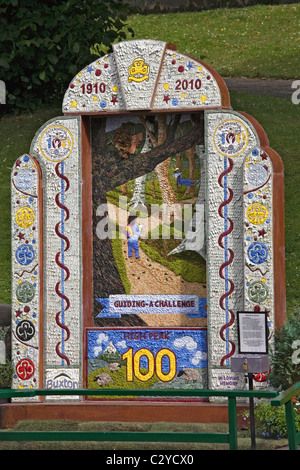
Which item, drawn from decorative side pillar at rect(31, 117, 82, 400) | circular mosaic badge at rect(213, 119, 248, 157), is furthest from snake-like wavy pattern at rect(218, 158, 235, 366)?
decorative side pillar at rect(31, 117, 82, 400)

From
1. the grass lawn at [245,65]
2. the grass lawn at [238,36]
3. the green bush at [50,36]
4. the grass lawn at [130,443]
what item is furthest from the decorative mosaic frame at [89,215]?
the grass lawn at [238,36]

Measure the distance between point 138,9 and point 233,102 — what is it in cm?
972

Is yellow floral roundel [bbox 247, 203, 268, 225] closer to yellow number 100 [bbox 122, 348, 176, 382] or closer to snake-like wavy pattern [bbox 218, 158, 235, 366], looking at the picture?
snake-like wavy pattern [bbox 218, 158, 235, 366]

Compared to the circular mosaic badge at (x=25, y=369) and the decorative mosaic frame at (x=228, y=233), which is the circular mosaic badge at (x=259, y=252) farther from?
the circular mosaic badge at (x=25, y=369)

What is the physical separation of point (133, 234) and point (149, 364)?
1.43 meters

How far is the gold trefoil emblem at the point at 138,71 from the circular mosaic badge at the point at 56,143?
91cm

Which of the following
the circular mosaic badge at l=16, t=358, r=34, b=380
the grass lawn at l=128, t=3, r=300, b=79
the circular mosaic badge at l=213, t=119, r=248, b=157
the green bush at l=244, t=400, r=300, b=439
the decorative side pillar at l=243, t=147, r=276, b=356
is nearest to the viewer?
the green bush at l=244, t=400, r=300, b=439

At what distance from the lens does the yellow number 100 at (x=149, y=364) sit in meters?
9.80

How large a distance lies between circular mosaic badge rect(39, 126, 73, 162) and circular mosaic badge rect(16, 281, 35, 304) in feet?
4.48

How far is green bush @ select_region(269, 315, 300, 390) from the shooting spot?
911 cm

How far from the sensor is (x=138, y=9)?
84.0ft

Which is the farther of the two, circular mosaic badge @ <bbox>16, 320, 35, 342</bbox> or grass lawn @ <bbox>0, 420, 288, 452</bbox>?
circular mosaic badge @ <bbox>16, 320, 35, 342</bbox>

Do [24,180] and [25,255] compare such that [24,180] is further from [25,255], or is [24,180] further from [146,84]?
[146,84]

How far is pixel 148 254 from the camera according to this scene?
10188 mm
